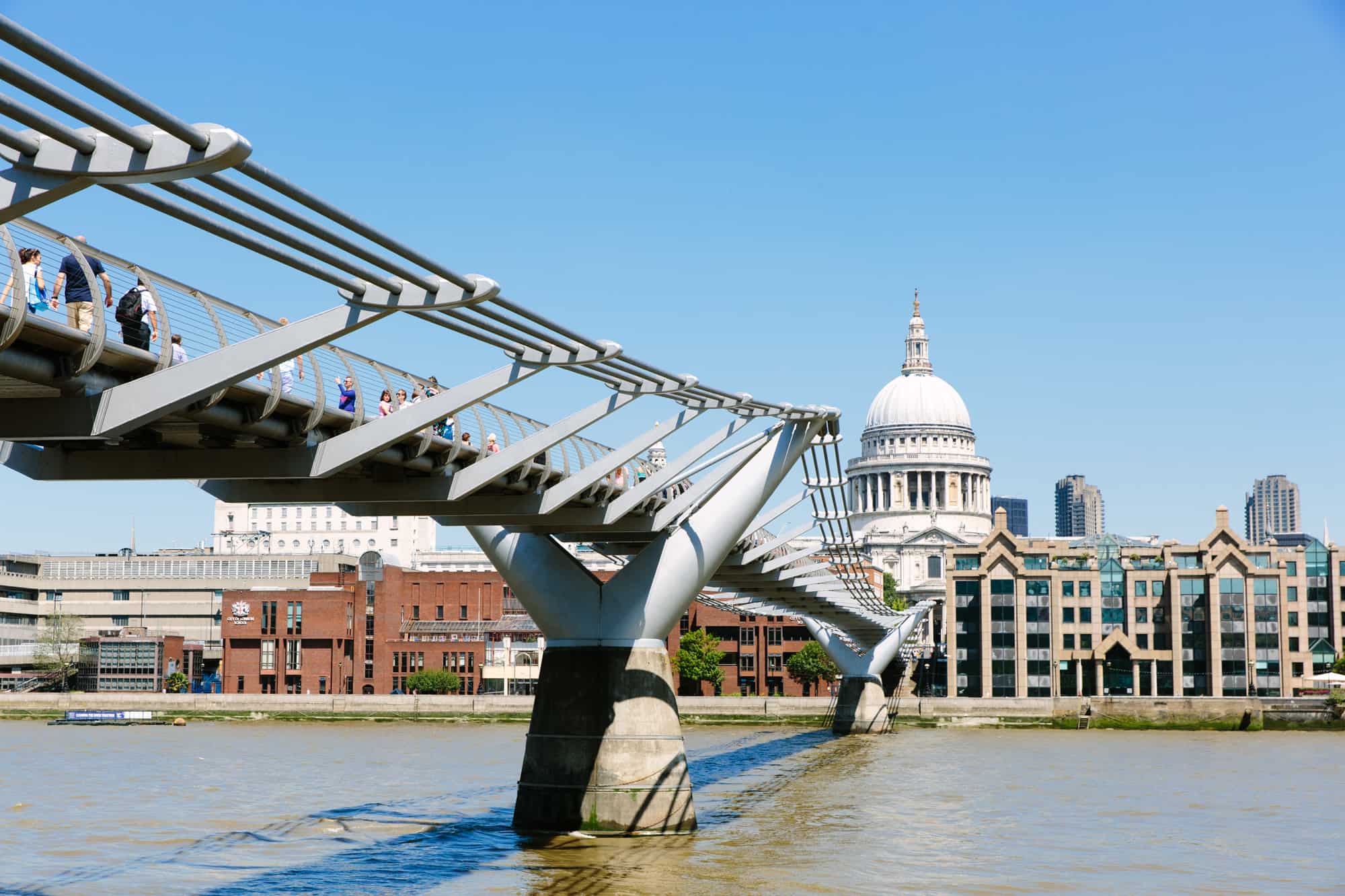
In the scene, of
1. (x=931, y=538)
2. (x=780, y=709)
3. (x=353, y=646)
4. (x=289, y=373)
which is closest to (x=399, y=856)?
(x=289, y=373)

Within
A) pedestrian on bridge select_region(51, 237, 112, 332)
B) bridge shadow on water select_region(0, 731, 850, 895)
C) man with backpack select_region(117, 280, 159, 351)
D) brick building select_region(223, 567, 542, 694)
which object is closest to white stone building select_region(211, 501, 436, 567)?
brick building select_region(223, 567, 542, 694)

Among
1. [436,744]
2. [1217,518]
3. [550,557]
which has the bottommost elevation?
[436,744]

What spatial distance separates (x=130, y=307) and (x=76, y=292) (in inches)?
35.5

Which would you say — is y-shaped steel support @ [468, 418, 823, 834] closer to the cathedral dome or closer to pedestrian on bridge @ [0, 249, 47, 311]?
pedestrian on bridge @ [0, 249, 47, 311]

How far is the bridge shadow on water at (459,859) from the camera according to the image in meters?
23.2

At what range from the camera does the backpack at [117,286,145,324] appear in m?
15.3

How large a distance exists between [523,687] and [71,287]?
84453mm

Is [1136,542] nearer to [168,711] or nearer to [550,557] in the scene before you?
[168,711]

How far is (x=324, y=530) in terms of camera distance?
179750mm

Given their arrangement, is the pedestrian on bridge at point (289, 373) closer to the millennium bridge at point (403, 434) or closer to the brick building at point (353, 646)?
the millennium bridge at point (403, 434)

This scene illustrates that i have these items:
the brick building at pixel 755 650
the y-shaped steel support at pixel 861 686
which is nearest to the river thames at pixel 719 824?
the y-shaped steel support at pixel 861 686

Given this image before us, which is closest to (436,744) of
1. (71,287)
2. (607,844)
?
(607,844)

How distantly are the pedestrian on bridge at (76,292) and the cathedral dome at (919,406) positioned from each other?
153 meters

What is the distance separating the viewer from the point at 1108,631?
3767 inches
